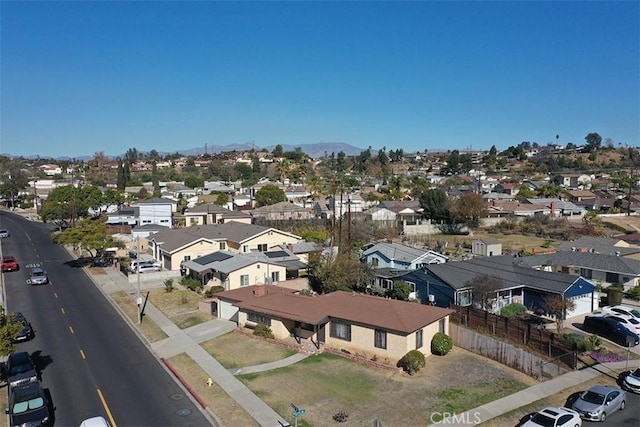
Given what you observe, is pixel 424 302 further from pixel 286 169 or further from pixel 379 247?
pixel 286 169

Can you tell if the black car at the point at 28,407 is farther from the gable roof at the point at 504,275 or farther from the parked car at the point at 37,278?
the parked car at the point at 37,278

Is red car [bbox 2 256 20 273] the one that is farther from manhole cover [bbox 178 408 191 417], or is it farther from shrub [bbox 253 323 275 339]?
manhole cover [bbox 178 408 191 417]

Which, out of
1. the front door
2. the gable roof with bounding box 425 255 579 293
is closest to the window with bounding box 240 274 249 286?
the front door

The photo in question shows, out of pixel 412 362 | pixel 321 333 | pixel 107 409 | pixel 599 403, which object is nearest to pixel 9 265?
pixel 107 409

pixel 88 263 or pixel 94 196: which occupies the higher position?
pixel 94 196

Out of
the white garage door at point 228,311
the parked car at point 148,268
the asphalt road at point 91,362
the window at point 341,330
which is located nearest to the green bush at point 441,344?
the window at point 341,330

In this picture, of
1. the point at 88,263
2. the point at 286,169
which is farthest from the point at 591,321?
the point at 286,169
